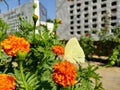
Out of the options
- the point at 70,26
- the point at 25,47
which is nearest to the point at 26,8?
the point at 70,26

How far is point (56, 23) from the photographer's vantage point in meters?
1.83

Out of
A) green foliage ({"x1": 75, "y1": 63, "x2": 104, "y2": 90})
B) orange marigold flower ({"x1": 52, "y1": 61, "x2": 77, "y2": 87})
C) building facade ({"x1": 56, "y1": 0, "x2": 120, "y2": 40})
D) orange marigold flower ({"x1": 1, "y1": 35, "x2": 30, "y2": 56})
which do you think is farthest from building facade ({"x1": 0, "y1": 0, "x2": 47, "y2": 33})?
orange marigold flower ({"x1": 52, "y1": 61, "x2": 77, "y2": 87})

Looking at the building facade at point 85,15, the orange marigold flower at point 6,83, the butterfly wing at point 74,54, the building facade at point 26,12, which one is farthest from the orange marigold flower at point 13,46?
the building facade at point 85,15

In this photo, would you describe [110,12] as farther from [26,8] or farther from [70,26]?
[26,8]

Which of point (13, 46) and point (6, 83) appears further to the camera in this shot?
point (13, 46)

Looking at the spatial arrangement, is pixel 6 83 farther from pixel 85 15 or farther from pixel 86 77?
pixel 85 15

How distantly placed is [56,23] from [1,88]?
3.39ft

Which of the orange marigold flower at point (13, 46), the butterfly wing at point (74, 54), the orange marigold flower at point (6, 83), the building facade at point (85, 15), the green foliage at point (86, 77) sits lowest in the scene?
the green foliage at point (86, 77)

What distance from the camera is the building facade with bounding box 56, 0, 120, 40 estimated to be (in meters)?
12.1

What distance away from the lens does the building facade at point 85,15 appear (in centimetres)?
1205

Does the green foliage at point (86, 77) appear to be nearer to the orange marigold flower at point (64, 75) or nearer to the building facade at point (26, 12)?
the orange marigold flower at point (64, 75)

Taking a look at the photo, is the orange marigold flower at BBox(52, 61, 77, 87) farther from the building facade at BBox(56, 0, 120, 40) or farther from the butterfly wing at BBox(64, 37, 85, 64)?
the building facade at BBox(56, 0, 120, 40)

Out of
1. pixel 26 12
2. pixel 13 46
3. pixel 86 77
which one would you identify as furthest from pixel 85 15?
pixel 13 46

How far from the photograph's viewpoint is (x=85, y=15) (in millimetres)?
13367
